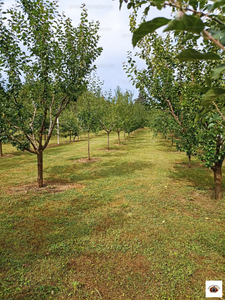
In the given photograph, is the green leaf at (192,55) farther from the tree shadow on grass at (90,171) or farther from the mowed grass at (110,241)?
the tree shadow on grass at (90,171)

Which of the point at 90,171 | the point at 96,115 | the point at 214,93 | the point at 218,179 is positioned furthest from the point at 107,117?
the point at 214,93

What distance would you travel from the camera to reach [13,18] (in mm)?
6031

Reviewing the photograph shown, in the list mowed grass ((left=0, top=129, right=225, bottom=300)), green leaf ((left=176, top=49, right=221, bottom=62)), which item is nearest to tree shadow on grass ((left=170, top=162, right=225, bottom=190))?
mowed grass ((left=0, top=129, right=225, bottom=300))

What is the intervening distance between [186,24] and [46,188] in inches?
325

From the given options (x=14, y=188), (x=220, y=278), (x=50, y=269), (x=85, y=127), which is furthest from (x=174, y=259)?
(x=85, y=127)

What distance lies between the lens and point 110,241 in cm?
436

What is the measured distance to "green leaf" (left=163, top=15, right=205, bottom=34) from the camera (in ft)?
1.71

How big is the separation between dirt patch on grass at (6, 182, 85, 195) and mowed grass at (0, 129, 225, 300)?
40 mm

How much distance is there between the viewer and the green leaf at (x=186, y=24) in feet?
1.71

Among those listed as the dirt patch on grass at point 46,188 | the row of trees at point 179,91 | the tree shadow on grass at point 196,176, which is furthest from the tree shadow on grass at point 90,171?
the row of trees at point 179,91

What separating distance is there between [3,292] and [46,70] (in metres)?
6.57

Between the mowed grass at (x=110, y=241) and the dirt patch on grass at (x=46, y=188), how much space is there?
0.04 metres

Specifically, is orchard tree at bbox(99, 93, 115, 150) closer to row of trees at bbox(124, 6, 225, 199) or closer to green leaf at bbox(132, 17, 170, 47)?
row of trees at bbox(124, 6, 225, 199)

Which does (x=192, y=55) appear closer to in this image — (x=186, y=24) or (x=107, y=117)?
(x=186, y=24)
